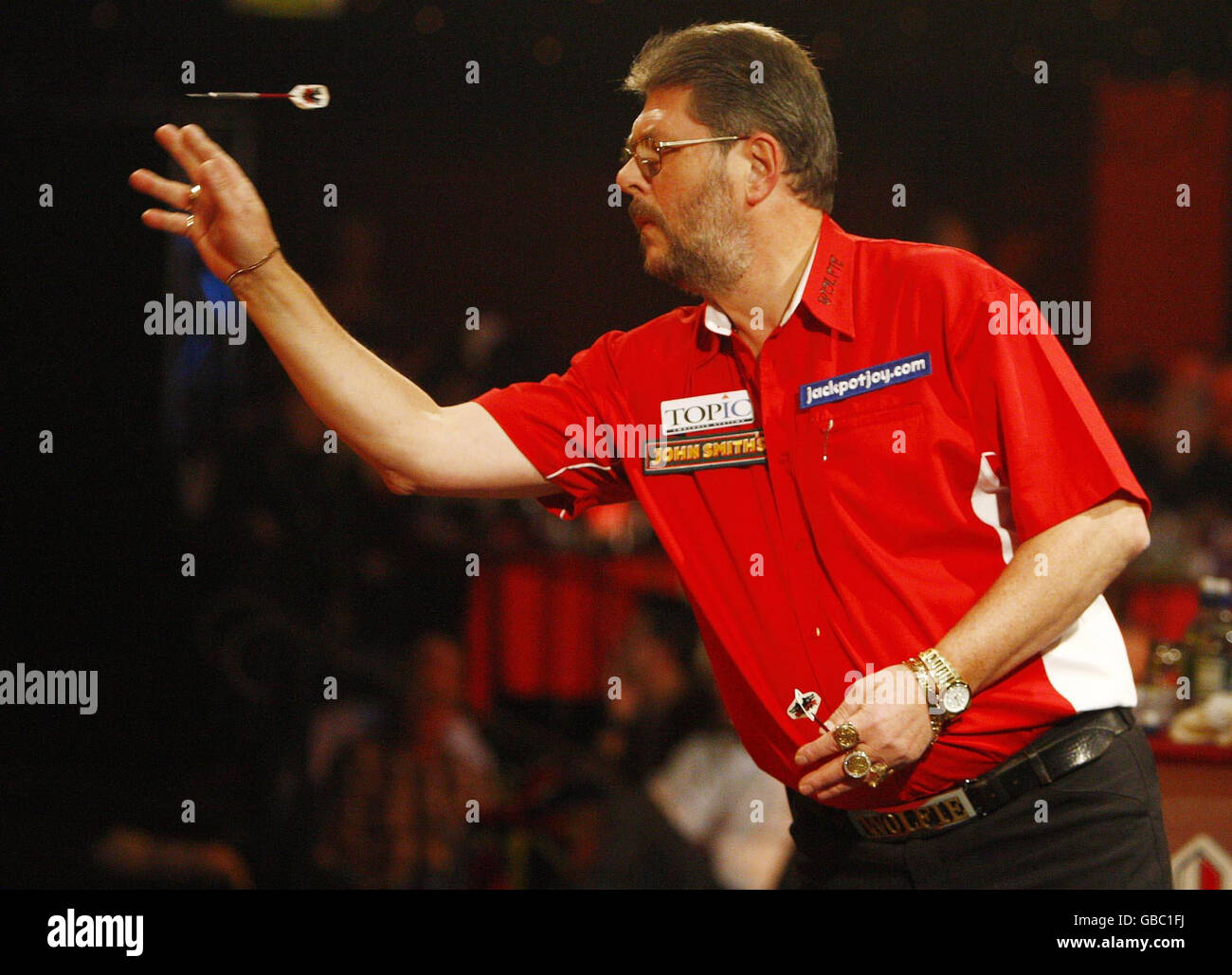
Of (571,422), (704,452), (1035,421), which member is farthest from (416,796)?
(1035,421)

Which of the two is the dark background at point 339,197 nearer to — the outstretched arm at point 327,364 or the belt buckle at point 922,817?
the outstretched arm at point 327,364

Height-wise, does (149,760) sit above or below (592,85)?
below

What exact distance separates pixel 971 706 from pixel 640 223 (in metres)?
0.90

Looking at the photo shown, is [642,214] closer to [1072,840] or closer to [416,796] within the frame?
[1072,840]

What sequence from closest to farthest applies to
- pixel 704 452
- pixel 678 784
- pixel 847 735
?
1. pixel 847 735
2. pixel 704 452
3. pixel 678 784

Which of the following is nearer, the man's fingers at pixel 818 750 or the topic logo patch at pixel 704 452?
the man's fingers at pixel 818 750

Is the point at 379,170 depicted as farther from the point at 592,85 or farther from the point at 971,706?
the point at 971,706

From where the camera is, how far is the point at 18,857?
12.9 feet

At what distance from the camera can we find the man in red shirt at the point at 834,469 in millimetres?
1693

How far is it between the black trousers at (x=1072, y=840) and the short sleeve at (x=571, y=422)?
2.48ft

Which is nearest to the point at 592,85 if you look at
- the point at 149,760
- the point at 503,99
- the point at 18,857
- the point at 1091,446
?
the point at 503,99

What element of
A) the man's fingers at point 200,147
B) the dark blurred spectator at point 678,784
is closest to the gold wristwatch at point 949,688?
the man's fingers at point 200,147

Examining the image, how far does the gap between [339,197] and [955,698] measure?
17.4 ft

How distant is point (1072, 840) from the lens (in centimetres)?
178
